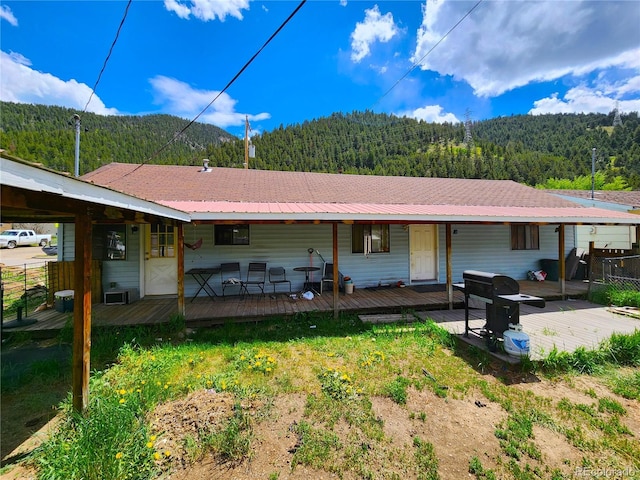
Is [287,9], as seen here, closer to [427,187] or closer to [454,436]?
[454,436]

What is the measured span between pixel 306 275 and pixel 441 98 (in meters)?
7.07

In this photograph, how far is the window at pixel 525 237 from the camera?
896 cm

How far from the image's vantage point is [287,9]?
3.31 metres

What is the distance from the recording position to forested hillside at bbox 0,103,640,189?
37031mm

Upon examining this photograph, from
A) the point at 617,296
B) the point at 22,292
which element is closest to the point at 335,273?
the point at 617,296

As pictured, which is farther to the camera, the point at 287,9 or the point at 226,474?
the point at 287,9

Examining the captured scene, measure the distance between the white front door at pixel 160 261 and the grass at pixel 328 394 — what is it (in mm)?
2137

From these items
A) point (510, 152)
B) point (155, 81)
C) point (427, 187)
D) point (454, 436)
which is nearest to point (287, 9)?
point (454, 436)

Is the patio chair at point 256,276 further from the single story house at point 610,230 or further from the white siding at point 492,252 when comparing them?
the single story house at point 610,230

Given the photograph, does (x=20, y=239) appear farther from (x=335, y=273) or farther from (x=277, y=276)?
(x=335, y=273)

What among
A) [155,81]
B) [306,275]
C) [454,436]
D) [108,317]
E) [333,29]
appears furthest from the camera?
[155,81]

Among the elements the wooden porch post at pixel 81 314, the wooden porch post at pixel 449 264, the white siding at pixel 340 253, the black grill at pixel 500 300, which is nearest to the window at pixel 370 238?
the white siding at pixel 340 253

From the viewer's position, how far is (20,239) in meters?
21.7

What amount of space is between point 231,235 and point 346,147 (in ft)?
131
